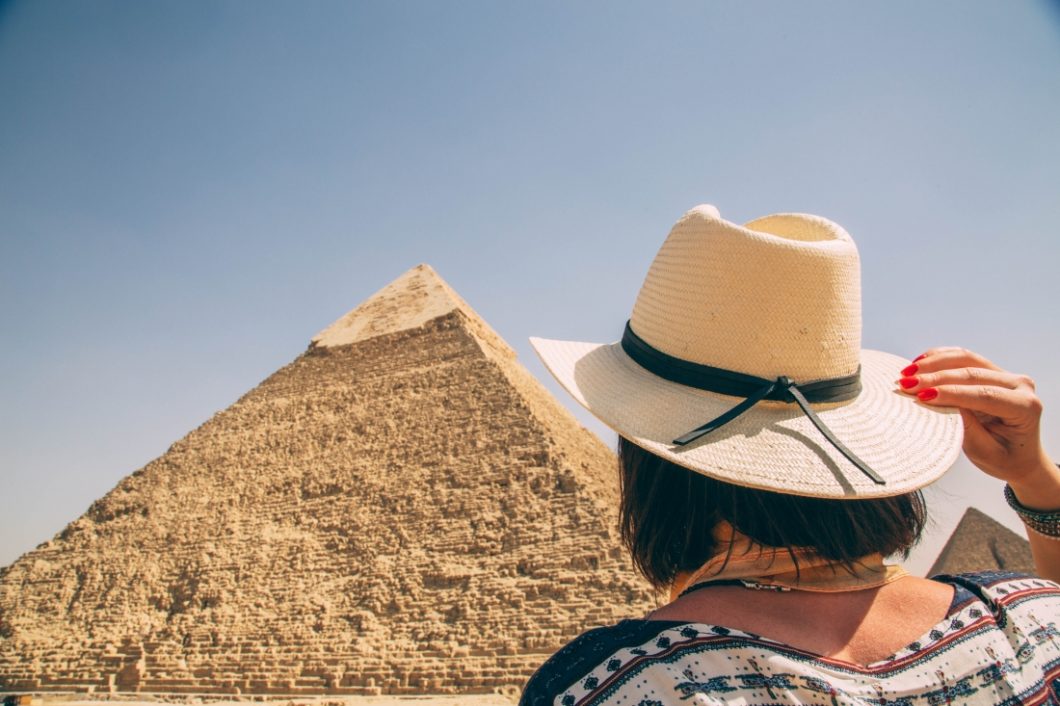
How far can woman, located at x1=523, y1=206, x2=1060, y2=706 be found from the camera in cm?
104

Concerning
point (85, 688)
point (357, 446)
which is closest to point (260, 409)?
point (357, 446)

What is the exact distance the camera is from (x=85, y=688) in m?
20.3

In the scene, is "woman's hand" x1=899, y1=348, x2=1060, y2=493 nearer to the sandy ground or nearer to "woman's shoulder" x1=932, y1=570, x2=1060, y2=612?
"woman's shoulder" x1=932, y1=570, x2=1060, y2=612

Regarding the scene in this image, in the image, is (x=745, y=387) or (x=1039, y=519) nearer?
(x=745, y=387)

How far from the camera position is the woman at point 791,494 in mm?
1044

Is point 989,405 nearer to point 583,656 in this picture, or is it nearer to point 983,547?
point 583,656

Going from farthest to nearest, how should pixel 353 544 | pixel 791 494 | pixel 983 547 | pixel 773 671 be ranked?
pixel 983 547 → pixel 353 544 → pixel 791 494 → pixel 773 671

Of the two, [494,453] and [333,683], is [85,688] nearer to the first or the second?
[333,683]

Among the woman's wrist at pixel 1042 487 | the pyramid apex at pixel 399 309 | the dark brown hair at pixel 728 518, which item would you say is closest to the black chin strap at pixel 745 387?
the dark brown hair at pixel 728 518

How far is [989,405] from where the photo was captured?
135 cm

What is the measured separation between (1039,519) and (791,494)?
77 centimetres

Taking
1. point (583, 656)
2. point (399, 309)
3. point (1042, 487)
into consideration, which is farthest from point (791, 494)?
point (399, 309)

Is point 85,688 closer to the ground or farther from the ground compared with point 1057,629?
closer to the ground

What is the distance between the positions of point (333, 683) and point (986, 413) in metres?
18.5
